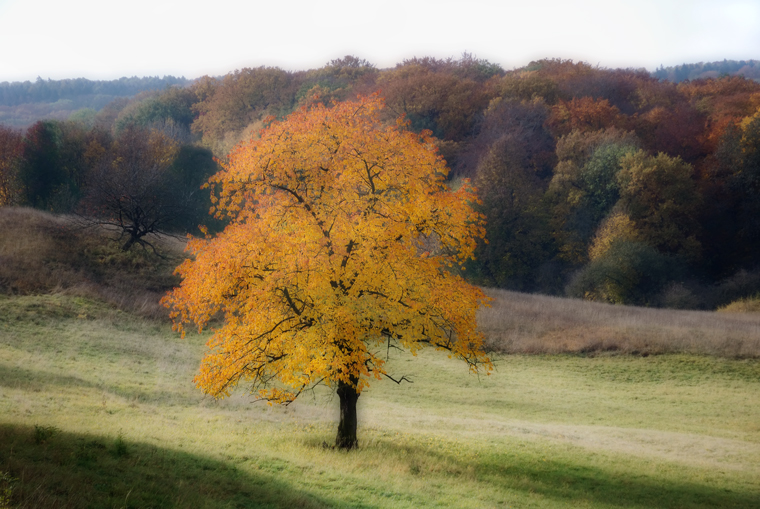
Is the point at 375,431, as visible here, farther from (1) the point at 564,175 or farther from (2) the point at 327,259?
(1) the point at 564,175

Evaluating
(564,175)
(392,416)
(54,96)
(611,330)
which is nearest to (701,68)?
(564,175)

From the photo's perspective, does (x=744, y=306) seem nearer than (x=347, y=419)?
No

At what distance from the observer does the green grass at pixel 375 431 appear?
36.7 ft

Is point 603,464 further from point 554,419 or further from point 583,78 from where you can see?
point 583,78

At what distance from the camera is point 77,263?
3794 cm

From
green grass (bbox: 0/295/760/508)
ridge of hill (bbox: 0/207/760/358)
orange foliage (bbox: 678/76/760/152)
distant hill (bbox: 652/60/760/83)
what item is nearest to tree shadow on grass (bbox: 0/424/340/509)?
green grass (bbox: 0/295/760/508)

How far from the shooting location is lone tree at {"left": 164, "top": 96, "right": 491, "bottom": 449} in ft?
46.9

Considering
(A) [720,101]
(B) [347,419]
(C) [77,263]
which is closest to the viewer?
(B) [347,419]

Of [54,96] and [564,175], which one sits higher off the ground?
[54,96]

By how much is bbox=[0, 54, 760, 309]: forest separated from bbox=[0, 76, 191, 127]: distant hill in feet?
264

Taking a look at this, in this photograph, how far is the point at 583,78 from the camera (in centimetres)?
7688

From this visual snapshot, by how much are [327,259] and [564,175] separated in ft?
168

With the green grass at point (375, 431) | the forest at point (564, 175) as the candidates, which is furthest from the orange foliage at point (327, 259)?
the forest at point (564, 175)

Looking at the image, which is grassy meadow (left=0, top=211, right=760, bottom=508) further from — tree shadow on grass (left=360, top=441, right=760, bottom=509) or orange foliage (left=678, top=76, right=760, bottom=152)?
orange foliage (left=678, top=76, right=760, bottom=152)
